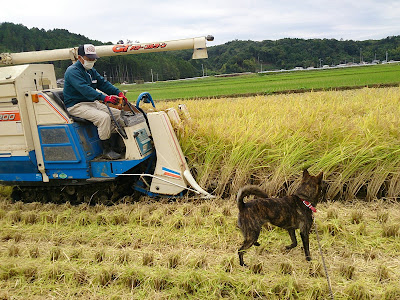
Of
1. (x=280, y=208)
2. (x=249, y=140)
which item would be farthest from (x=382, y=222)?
(x=249, y=140)

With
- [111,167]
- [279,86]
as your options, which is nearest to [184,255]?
[111,167]

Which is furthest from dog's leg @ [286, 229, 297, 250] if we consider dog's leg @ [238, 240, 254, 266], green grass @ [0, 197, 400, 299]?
dog's leg @ [238, 240, 254, 266]

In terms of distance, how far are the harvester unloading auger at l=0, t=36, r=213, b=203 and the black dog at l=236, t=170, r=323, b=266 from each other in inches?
64.9

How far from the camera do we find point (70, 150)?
4.87m

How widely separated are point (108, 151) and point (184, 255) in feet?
7.92

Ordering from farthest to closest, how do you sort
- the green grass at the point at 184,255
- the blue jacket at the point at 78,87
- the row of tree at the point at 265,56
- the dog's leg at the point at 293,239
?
the row of tree at the point at 265,56 < the blue jacket at the point at 78,87 < the dog's leg at the point at 293,239 < the green grass at the point at 184,255

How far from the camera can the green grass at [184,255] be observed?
291 centimetres

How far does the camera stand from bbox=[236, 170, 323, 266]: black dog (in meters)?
3.10

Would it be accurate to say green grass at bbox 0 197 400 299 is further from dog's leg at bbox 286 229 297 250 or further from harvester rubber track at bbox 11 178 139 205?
harvester rubber track at bbox 11 178 139 205

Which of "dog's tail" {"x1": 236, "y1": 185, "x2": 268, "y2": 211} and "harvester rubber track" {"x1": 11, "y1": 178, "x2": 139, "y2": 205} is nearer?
"dog's tail" {"x1": 236, "y1": 185, "x2": 268, "y2": 211}

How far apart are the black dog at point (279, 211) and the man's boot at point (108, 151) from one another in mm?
2480

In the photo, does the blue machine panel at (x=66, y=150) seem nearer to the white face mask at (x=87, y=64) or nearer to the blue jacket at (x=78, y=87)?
the blue jacket at (x=78, y=87)

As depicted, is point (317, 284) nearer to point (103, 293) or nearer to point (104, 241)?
point (103, 293)

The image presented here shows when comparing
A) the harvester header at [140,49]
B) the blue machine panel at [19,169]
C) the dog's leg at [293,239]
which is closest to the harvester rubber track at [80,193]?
the blue machine panel at [19,169]
